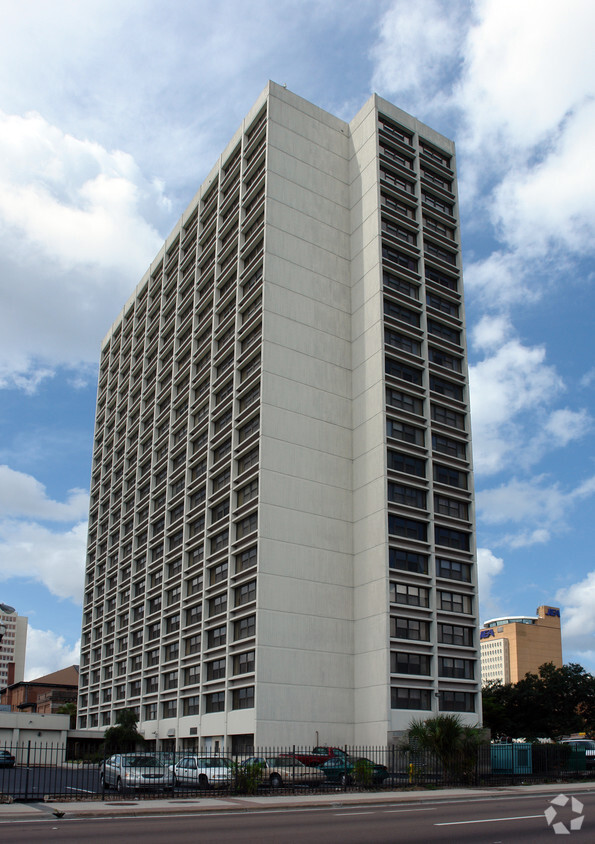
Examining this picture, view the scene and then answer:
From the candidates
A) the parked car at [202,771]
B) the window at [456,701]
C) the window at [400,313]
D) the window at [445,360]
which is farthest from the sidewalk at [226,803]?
the window at [400,313]

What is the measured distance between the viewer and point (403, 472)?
61.2 metres

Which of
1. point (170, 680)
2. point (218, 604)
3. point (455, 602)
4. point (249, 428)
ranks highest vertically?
point (249, 428)

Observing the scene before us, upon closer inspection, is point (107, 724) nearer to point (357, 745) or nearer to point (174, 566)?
point (174, 566)

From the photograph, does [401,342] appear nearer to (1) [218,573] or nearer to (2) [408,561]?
(2) [408,561]

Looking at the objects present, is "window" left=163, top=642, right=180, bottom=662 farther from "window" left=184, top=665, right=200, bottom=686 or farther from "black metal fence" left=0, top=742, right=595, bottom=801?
"black metal fence" left=0, top=742, right=595, bottom=801

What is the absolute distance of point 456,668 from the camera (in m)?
59.3

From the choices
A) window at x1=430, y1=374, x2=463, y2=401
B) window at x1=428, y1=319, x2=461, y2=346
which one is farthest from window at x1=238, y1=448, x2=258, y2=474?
window at x1=428, y1=319, x2=461, y2=346

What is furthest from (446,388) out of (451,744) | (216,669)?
(451,744)

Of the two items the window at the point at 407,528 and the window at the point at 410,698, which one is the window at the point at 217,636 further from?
the window at the point at 407,528

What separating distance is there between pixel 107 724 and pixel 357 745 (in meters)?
38.1

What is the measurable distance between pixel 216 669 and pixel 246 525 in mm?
11288

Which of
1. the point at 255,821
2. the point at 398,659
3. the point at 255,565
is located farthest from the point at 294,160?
the point at 255,821

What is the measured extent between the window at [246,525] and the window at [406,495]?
10.1m

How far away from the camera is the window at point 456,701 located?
57312 mm
